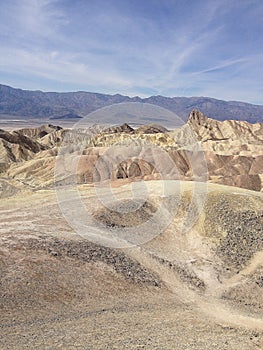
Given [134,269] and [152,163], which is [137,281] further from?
[152,163]

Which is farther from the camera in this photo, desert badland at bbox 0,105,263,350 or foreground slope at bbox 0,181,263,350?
desert badland at bbox 0,105,263,350

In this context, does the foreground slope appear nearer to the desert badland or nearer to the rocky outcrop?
the desert badland

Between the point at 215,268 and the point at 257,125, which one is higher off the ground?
the point at 257,125

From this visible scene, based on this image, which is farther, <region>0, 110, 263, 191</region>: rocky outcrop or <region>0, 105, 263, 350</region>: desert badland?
<region>0, 110, 263, 191</region>: rocky outcrop

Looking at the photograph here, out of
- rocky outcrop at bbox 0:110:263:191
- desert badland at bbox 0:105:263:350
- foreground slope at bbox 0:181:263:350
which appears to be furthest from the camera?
rocky outcrop at bbox 0:110:263:191

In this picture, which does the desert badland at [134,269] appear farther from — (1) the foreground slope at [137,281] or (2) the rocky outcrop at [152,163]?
(2) the rocky outcrop at [152,163]

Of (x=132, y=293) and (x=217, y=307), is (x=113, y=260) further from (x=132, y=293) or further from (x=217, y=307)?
(x=217, y=307)

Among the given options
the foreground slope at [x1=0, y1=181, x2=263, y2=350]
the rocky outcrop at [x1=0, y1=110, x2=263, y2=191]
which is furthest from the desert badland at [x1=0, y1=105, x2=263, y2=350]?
the rocky outcrop at [x1=0, y1=110, x2=263, y2=191]

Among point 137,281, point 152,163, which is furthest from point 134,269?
point 152,163

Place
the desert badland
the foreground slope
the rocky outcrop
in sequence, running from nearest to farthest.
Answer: the foreground slope → the desert badland → the rocky outcrop

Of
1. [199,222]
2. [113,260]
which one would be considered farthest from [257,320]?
[199,222]

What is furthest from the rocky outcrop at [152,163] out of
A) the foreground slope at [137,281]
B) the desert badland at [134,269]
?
the foreground slope at [137,281]
